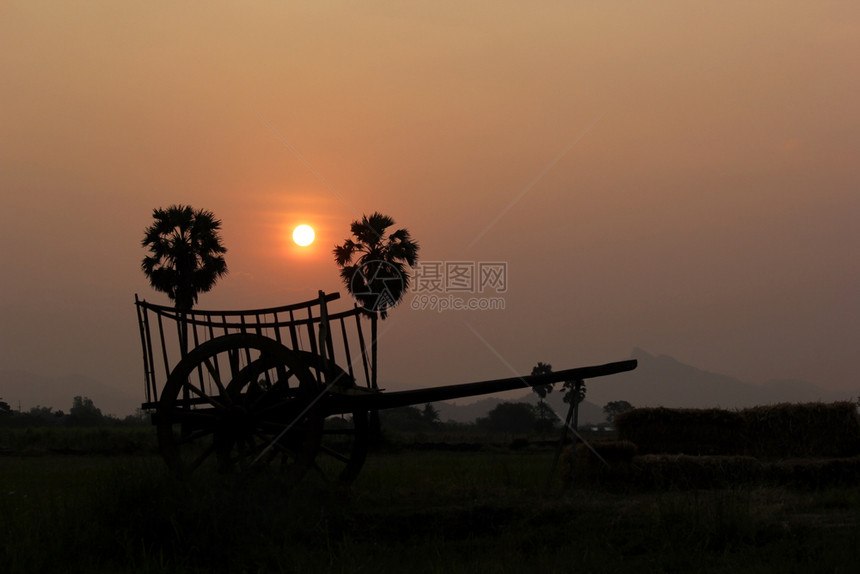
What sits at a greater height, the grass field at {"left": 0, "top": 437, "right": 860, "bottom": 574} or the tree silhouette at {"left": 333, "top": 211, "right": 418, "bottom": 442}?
the tree silhouette at {"left": 333, "top": 211, "right": 418, "bottom": 442}

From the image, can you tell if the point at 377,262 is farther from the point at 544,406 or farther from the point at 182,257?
the point at 544,406

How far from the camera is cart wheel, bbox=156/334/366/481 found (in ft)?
30.8

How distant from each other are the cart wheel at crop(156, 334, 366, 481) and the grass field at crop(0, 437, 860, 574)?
0.57 m

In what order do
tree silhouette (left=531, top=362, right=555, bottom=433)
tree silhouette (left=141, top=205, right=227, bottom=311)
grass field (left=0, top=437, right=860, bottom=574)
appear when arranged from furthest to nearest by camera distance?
tree silhouette (left=531, top=362, right=555, bottom=433), tree silhouette (left=141, top=205, right=227, bottom=311), grass field (left=0, top=437, right=860, bottom=574)

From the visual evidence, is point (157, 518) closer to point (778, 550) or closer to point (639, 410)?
point (778, 550)

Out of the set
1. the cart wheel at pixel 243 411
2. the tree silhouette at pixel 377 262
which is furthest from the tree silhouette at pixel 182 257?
the cart wheel at pixel 243 411

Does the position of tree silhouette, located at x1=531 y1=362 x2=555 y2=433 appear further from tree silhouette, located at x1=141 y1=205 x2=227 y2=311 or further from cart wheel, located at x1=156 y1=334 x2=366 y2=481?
cart wheel, located at x1=156 y1=334 x2=366 y2=481

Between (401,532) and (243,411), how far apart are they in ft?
8.25

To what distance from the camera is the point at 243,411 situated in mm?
9805

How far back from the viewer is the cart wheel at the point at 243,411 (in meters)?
9.39

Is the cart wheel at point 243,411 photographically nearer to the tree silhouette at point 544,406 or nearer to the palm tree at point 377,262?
the palm tree at point 377,262

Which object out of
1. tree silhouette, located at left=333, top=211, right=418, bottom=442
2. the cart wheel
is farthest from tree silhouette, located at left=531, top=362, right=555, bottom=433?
the cart wheel

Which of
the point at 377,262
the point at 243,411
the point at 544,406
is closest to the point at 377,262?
the point at 377,262

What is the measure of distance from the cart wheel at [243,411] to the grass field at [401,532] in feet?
1.87
